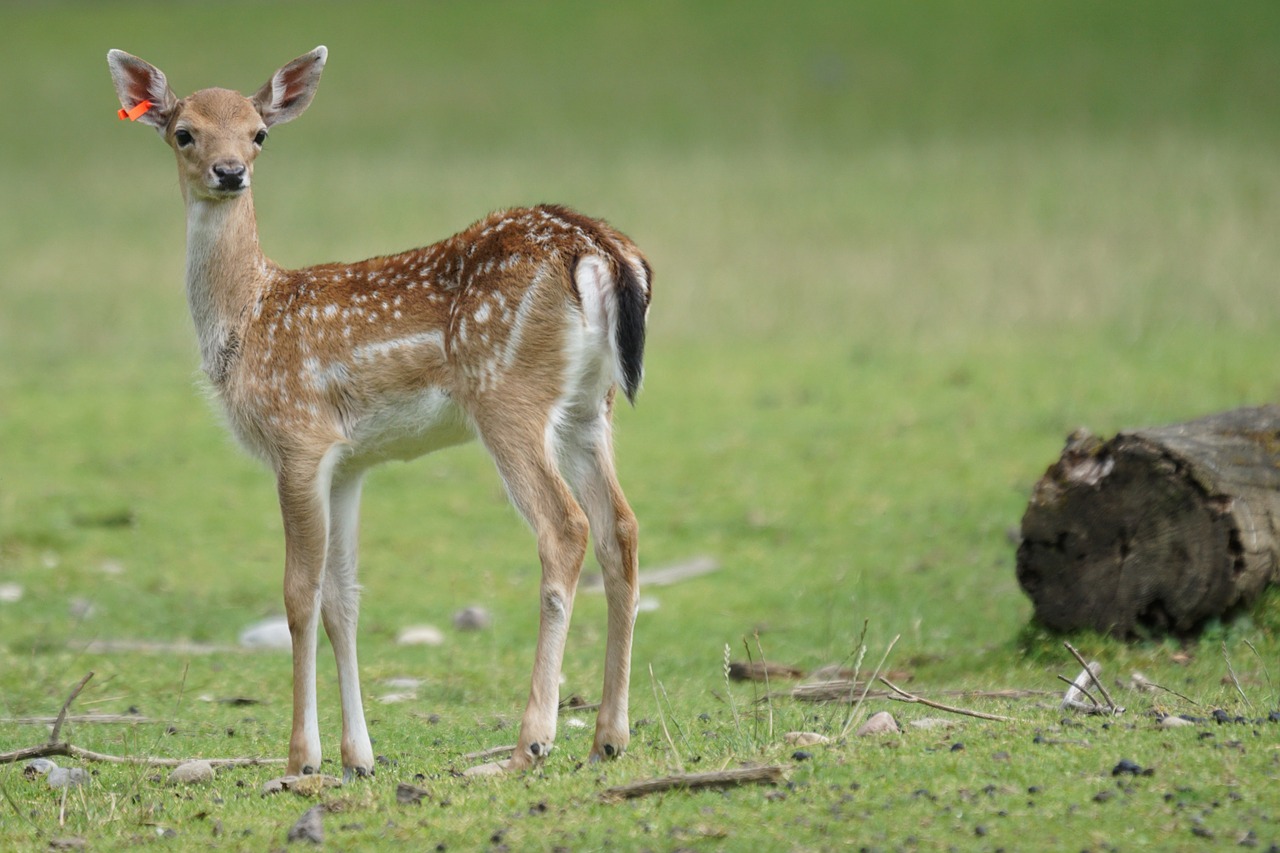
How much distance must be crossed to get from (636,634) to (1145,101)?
28.2 meters

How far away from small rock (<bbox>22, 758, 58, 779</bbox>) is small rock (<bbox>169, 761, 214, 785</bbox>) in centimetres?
56

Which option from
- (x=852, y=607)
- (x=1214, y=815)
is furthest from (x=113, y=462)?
(x=1214, y=815)

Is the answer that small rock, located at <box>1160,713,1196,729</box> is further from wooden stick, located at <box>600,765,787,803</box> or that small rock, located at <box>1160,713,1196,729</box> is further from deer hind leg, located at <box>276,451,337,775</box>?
deer hind leg, located at <box>276,451,337,775</box>

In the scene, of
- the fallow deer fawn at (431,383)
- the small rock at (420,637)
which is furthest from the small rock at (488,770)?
the small rock at (420,637)

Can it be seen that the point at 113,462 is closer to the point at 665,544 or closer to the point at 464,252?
the point at 665,544

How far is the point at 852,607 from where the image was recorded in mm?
10219

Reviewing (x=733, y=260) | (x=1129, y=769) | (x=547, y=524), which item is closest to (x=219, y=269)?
(x=547, y=524)

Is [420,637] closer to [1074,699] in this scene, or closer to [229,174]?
[229,174]

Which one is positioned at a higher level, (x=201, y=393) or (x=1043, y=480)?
(x=201, y=393)

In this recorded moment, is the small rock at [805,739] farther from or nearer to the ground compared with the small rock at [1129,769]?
nearer to the ground

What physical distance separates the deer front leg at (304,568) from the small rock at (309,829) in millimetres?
1025

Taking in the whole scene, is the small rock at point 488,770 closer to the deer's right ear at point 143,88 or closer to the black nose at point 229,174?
the black nose at point 229,174

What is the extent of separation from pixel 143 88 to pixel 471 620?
4.37 m

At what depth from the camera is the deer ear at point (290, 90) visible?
24.2ft
